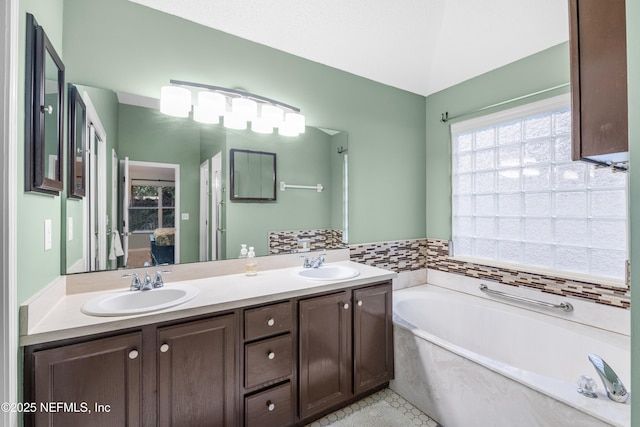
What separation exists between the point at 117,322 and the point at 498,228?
2.71m

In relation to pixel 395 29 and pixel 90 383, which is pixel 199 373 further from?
pixel 395 29

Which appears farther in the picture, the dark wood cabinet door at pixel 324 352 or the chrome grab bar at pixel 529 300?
the chrome grab bar at pixel 529 300

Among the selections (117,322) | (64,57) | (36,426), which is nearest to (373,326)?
(117,322)

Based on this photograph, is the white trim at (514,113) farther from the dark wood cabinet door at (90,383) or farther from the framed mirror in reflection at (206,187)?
the dark wood cabinet door at (90,383)

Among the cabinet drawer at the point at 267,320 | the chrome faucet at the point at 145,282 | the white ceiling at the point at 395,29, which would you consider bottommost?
the cabinet drawer at the point at 267,320

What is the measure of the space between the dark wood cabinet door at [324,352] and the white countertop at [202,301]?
11 centimetres

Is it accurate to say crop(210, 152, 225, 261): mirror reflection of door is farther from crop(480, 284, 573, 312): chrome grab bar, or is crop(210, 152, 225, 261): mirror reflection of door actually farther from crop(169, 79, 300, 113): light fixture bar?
crop(480, 284, 573, 312): chrome grab bar

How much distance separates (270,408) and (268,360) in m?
0.26

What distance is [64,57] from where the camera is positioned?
1.56 meters

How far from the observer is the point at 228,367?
4.64 feet

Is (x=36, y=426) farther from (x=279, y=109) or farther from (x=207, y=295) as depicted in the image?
(x=279, y=109)

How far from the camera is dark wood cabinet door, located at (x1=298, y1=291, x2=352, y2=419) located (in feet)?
5.44

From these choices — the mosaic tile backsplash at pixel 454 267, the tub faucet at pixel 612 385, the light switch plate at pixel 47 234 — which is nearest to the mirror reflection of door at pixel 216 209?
the light switch plate at pixel 47 234

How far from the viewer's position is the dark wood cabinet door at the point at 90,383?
3.53 feet
